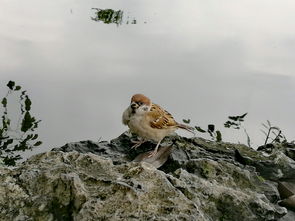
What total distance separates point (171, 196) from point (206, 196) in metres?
0.37

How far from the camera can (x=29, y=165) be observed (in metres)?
3.29

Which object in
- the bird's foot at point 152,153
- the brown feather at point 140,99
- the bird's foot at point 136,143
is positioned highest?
the brown feather at point 140,99

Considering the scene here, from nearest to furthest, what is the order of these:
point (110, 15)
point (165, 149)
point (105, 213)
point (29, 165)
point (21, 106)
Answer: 1. point (105, 213)
2. point (29, 165)
3. point (165, 149)
4. point (21, 106)
5. point (110, 15)

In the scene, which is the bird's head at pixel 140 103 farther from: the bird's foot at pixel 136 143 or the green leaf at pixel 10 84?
the green leaf at pixel 10 84

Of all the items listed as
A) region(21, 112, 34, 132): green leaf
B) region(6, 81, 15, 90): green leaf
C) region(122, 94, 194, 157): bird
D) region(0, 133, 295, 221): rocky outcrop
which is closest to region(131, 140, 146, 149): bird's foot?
region(122, 94, 194, 157): bird

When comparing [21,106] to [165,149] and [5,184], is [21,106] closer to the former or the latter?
[165,149]

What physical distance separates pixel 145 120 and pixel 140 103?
0.17 m

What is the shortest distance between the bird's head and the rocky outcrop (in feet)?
3.84

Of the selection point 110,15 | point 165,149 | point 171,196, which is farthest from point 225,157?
point 110,15

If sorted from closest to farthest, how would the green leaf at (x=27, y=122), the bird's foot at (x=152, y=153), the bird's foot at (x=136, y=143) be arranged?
the bird's foot at (x=152, y=153)
the bird's foot at (x=136, y=143)
the green leaf at (x=27, y=122)

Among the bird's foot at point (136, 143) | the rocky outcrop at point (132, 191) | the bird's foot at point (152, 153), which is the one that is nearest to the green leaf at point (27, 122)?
the bird's foot at point (136, 143)

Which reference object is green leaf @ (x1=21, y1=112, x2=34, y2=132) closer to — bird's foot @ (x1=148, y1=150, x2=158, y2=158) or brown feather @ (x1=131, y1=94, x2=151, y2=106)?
brown feather @ (x1=131, y1=94, x2=151, y2=106)

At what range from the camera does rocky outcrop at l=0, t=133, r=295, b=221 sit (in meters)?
2.88

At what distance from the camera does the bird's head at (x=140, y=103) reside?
207 inches
